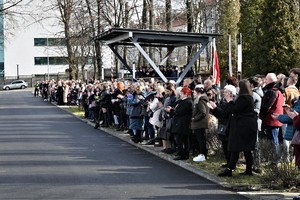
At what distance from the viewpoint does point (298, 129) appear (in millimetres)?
9609

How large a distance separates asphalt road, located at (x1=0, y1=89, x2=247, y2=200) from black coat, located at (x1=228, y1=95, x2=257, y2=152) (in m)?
0.96

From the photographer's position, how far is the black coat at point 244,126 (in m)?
11.5

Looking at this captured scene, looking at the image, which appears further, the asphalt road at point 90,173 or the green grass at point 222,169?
the green grass at point 222,169

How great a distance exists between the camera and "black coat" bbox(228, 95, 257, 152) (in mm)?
11469

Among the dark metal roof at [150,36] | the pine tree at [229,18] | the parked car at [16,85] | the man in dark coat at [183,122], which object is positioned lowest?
the parked car at [16,85]

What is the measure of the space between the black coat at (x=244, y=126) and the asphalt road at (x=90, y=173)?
0.96m

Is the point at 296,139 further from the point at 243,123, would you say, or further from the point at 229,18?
the point at 229,18

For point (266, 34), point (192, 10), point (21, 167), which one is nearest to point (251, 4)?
point (266, 34)

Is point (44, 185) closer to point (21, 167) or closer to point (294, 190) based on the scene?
point (21, 167)

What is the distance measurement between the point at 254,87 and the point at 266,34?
114ft

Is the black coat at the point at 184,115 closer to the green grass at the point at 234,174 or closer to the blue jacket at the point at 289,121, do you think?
the green grass at the point at 234,174

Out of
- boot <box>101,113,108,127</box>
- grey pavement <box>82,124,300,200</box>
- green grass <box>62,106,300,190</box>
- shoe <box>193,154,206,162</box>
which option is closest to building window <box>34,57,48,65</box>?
boot <box>101,113,108,127</box>

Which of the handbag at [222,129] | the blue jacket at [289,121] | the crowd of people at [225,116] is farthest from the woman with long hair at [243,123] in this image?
the blue jacket at [289,121]

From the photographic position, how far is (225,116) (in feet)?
40.1
